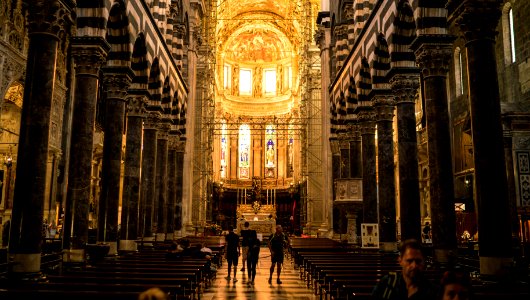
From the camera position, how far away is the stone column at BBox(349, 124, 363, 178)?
21234mm

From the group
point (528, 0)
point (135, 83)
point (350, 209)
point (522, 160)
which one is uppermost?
point (528, 0)

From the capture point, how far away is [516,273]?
8.66 metres

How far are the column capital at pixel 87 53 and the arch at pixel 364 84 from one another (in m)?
10.2

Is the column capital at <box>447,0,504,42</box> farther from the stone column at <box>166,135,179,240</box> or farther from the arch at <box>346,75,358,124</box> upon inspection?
the stone column at <box>166,135,179,240</box>

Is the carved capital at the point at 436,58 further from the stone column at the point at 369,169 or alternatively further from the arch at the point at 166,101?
the arch at the point at 166,101

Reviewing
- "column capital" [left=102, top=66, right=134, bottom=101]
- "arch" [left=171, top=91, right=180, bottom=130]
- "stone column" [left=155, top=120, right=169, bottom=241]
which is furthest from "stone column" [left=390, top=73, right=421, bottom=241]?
"arch" [left=171, top=91, right=180, bottom=130]

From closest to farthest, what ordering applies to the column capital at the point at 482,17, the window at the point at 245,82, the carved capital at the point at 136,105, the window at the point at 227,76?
1. the column capital at the point at 482,17
2. the carved capital at the point at 136,105
3. the window at the point at 227,76
4. the window at the point at 245,82

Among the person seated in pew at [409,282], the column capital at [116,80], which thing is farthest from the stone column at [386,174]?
the person seated in pew at [409,282]

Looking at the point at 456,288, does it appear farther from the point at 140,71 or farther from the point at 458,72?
the point at 458,72

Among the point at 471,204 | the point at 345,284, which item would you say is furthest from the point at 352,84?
the point at 345,284

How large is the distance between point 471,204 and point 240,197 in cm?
2701

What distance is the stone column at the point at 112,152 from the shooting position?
13.7 meters

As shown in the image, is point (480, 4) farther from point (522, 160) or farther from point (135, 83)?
point (135, 83)

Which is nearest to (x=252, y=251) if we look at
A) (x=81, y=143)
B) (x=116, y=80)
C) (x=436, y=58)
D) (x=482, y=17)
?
(x=81, y=143)
